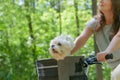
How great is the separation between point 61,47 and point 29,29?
407 inches

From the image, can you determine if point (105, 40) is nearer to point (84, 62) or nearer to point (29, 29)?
point (84, 62)

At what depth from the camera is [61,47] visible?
271 cm

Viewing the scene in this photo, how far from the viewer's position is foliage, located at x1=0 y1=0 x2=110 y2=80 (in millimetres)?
10461

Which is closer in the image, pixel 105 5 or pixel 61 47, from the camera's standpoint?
pixel 61 47

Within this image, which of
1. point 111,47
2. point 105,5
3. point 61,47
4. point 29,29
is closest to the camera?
point 61,47

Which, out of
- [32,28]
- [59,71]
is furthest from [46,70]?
[32,28]

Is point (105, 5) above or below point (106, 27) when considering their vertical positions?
above

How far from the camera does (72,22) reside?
1409 centimetres

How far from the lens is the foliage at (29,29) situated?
10.5 m

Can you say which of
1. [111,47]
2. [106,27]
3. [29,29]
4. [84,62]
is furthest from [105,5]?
[29,29]

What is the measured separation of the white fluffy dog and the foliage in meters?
6.28

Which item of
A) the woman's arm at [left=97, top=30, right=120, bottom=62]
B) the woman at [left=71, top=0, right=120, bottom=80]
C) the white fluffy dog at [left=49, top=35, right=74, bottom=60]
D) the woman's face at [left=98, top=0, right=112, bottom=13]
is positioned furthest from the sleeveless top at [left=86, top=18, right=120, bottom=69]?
the white fluffy dog at [left=49, top=35, right=74, bottom=60]

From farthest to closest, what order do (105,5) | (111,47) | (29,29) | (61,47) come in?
1. (29,29)
2. (105,5)
3. (111,47)
4. (61,47)

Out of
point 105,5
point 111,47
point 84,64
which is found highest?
point 105,5
